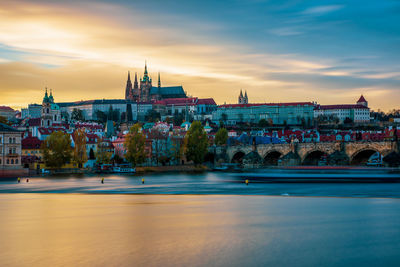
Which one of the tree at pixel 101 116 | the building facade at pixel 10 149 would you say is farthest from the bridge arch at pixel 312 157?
the tree at pixel 101 116

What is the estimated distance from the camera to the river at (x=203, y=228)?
18.8 meters

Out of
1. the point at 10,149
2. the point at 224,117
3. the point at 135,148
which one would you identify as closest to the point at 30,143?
the point at 10,149

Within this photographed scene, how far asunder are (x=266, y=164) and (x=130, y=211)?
4639 cm

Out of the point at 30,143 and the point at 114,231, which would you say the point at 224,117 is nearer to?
the point at 30,143

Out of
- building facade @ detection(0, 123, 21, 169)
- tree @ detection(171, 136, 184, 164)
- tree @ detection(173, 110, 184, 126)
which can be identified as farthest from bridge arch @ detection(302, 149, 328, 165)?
tree @ detection(173, 110, 184, 126)

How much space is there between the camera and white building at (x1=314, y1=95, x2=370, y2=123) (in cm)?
17912

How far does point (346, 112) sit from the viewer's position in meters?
180

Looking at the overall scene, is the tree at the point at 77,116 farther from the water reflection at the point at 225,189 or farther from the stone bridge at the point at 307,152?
the water reflection at the point at 225,189

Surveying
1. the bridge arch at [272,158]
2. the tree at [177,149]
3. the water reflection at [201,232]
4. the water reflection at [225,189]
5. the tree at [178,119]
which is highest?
the tree at [178,119]

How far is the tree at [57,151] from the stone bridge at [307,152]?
2135 cm

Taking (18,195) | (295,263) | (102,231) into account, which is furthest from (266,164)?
(295,263)

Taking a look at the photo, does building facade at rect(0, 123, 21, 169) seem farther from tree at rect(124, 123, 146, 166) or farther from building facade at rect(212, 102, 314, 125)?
building facade at rect(212, 102, 314, 125)

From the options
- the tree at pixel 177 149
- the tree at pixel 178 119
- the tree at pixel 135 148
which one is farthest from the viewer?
the tree at pixel 178 119

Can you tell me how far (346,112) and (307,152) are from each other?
4700 inches
